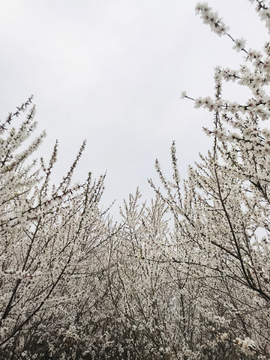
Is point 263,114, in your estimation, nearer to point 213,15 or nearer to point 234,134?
point 234,134

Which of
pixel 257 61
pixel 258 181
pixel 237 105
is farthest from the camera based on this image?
pixel 258 181

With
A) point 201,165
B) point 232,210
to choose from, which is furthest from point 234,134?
point 201,165

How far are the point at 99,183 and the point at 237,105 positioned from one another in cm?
339

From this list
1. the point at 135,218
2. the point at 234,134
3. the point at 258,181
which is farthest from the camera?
the point at 135,218

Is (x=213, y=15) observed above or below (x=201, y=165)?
below

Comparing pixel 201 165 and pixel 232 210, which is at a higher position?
pixel 201 165

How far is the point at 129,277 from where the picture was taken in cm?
560

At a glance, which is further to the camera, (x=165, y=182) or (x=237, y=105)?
Result: (x=165, y=182)

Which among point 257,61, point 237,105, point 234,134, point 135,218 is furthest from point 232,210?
point 135,218

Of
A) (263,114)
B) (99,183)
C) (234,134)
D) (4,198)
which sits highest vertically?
(99,183)

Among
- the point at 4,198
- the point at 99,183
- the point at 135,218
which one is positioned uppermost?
the point at 135,218

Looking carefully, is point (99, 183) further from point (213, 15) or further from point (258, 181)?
point (213, 15)

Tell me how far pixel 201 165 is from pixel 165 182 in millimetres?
971

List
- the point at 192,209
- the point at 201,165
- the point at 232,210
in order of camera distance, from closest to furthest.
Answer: the point at 232,210, the point at 192,209, the point at 201,165
